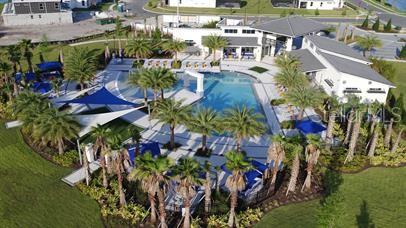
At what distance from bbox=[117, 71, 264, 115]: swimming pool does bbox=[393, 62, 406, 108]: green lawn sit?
2233 centimetres

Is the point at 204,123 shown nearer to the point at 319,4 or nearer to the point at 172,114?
the point at 172,114

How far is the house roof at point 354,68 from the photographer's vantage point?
169 ft

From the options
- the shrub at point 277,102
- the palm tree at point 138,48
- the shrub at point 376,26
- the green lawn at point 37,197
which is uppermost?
the shrub at point 376,26

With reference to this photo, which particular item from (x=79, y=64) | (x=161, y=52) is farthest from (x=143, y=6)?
(x=79, y=64)

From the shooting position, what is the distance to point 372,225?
31312 millimetres

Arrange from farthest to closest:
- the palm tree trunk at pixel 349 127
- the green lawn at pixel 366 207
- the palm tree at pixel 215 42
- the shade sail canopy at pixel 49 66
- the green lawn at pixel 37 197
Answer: the palm tree at pixel 215 42
the shade sail canopy at pixel 49 66
the palm tree trunk at pixel 349 127
the green lawn at pixel 366 207
the green lawn at pixel 37 197

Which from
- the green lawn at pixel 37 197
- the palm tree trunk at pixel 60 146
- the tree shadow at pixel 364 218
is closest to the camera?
the green lawn at pixel 37 197

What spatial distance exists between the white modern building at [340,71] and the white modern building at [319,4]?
4846 centimetres

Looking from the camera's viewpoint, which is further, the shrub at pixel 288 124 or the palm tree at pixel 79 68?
the palm tree at pixel 79 68

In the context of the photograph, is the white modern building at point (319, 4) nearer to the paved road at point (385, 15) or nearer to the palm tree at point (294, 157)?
the paved road at point (385, 15)

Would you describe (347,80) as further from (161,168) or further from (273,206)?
(161,168)

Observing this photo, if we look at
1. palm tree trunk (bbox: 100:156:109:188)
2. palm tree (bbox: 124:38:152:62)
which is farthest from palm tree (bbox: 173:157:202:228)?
palm tree (bbox: 124:38:152:62)

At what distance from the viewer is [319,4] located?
109m

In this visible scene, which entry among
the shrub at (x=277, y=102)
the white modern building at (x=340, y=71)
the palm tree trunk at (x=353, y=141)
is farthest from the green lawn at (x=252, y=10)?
the palm tree trunk at (x=353, y=141)
